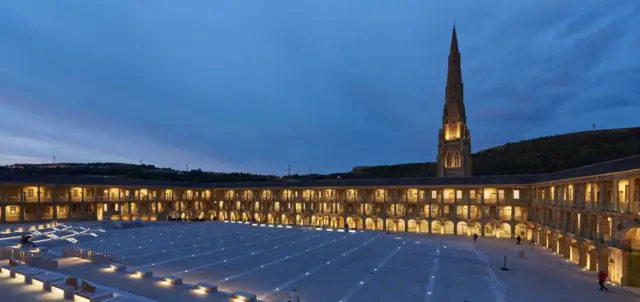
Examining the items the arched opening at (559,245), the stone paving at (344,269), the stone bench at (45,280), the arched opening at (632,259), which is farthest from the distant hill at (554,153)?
the stone bench at (45,280)

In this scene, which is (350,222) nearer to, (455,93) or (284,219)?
(284,219)

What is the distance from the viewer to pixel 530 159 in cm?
15050

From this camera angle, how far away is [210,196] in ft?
272

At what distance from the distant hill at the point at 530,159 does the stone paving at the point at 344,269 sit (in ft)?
353

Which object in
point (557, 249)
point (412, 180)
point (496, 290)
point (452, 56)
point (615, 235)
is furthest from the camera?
point (452, 56)

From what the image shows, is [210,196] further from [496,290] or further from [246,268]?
[496,290]

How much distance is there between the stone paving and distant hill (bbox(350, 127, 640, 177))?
116424mm

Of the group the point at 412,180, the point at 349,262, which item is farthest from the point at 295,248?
the point at 412,180

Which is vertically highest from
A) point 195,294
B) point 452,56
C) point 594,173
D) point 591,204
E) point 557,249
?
point 452,56

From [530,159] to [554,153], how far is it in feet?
31.8

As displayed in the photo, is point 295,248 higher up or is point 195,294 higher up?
point 195,294

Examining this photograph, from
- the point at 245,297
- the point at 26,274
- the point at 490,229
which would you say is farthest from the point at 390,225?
the point at 26,274

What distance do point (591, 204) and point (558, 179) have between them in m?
9.67

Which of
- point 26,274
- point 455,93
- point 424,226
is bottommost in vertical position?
point 424,226
